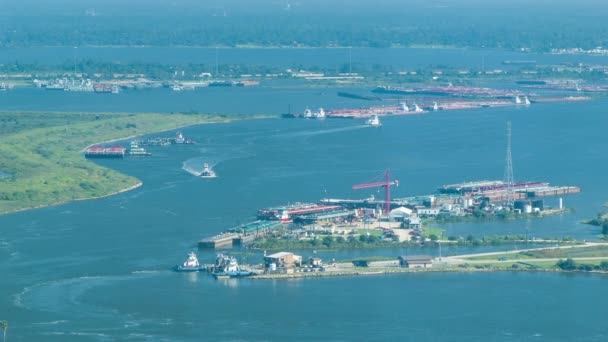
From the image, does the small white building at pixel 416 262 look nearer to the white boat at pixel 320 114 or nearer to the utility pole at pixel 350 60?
the white boat at pixel 320 114

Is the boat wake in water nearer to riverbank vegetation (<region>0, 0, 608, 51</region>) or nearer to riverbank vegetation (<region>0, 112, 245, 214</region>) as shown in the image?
riverbank vegetation (<region>0, 112, 245, 214</region>)

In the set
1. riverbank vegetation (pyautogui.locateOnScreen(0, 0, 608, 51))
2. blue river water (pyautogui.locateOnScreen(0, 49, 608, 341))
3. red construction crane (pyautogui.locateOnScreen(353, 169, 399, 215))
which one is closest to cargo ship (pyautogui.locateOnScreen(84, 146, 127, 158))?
blue river water (pyautogui.locateOnScreen(0, 49, 608, 341))

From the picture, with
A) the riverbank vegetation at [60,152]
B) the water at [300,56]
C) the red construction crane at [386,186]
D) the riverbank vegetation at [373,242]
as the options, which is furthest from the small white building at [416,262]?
the water at [300,56]

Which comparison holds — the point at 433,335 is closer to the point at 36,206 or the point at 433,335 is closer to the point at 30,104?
the point at 36,206

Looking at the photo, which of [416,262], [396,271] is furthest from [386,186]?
[396,271]

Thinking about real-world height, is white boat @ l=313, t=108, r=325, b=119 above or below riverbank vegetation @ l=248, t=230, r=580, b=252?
above

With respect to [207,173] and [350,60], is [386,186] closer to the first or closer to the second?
[207,173]
